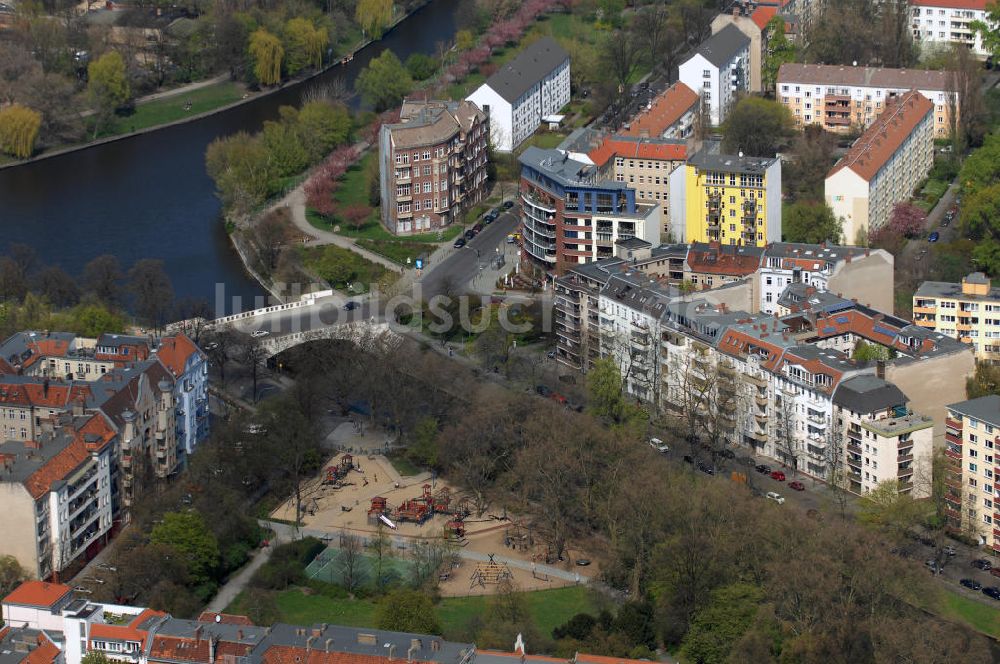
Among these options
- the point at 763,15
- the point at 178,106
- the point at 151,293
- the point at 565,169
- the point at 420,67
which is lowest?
the point at 178,106

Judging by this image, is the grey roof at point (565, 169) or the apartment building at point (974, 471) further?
the grey roof at point (565, 169)

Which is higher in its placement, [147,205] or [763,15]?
[763,15]

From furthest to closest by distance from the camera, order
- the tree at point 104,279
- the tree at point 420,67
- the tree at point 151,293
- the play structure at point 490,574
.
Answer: the tree at point 420,67, the tree at point 104,279, the tree at point 151,293, the play structure at point 490,574

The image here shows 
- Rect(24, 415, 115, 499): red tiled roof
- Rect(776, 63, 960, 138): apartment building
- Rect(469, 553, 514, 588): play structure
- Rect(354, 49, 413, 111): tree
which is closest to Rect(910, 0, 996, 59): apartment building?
Rect(776, 63, 960, 138): apartment building

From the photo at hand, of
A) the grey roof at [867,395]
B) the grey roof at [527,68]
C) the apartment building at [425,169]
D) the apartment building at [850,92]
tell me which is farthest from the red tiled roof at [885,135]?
the grey roof at [867,395]

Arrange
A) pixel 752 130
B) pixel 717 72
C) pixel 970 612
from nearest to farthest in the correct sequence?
1. pixel 970 612
2. pixel 752 130
3. pixel 717 72

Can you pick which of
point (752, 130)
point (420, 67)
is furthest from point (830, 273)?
point (420, 67)

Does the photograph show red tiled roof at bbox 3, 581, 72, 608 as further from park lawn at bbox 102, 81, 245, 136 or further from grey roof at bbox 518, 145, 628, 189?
park lawn at bbox 102, 81, 245, 136

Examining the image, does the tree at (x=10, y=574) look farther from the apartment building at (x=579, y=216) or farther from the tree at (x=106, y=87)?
the tree at (x=106, y=87)

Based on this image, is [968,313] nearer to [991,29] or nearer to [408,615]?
[408,615]
